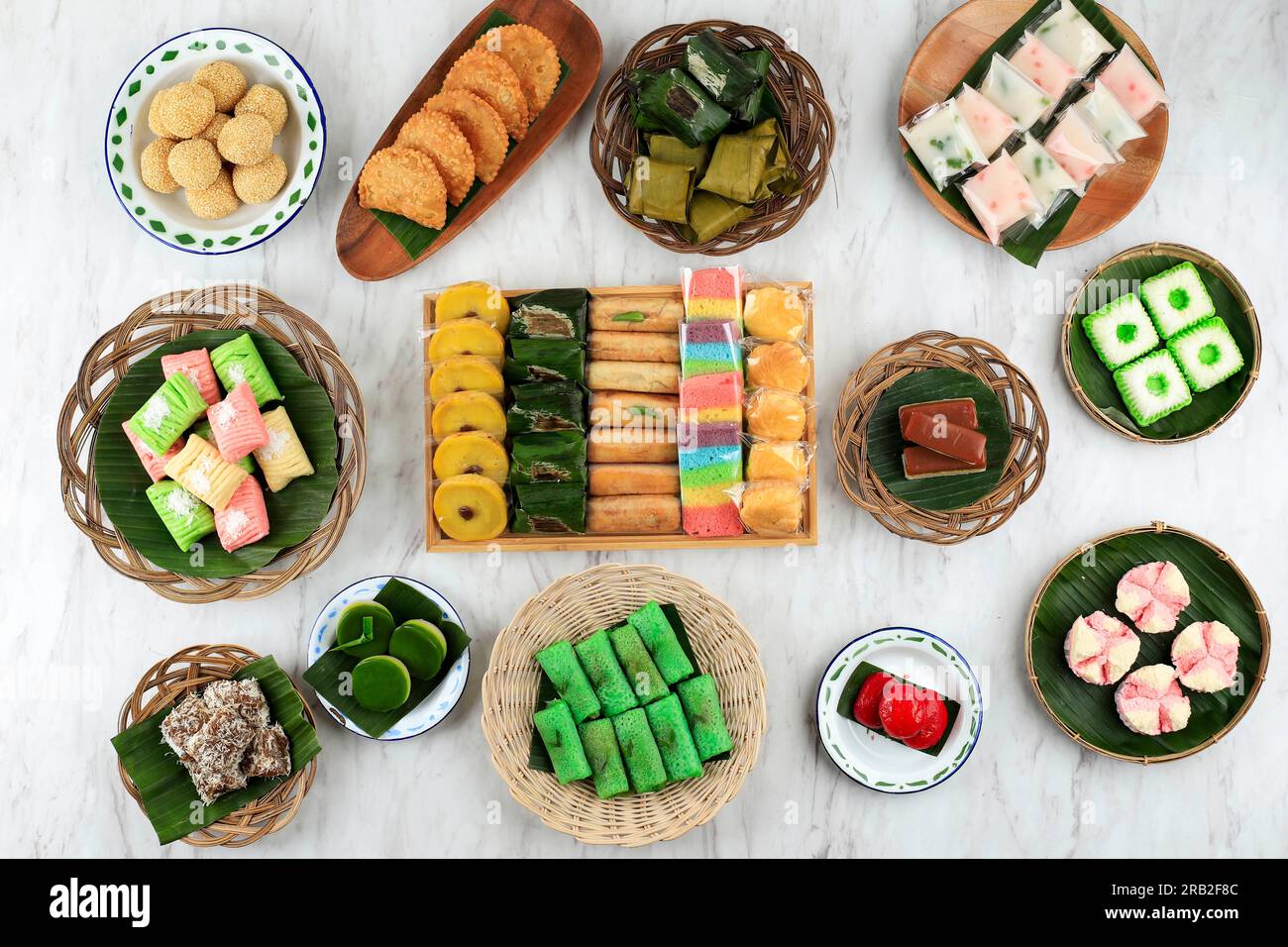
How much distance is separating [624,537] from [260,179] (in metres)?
2.20

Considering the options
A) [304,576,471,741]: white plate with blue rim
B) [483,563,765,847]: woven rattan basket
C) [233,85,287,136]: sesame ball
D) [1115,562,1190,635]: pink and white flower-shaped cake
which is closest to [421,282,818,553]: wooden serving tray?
[483,563,765,847]: woven rattan basket

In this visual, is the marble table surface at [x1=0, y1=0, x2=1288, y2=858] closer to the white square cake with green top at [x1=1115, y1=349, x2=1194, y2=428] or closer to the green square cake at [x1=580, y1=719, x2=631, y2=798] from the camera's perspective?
the white square cake with green top at [x1=1115, y1=349, x2=1194, y2=428]

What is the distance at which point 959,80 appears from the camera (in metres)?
3.85

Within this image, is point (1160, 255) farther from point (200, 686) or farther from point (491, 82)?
point (200, 686)

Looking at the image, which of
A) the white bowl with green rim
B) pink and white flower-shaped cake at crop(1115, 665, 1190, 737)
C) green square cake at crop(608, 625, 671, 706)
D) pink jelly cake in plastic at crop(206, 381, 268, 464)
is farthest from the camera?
the white bowl with green rim

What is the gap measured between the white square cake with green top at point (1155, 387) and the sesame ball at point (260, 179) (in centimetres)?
381

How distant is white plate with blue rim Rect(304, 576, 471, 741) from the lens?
3.73 m

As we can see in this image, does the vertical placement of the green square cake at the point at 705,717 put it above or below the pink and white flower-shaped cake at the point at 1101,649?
below

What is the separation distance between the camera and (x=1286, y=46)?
3.99m

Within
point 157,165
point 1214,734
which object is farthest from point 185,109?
point 1214,734

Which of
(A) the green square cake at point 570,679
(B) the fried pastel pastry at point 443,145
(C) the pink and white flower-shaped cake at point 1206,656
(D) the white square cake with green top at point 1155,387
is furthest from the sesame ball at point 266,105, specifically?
(C) the pink and white flower-shaped cake at point 1206,656

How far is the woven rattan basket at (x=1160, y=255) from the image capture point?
3.81 m

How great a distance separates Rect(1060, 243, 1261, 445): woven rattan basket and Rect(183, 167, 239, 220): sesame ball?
3.70m

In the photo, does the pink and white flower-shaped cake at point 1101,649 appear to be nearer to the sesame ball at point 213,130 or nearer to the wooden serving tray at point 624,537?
the wooden serving tray at point 624,537
